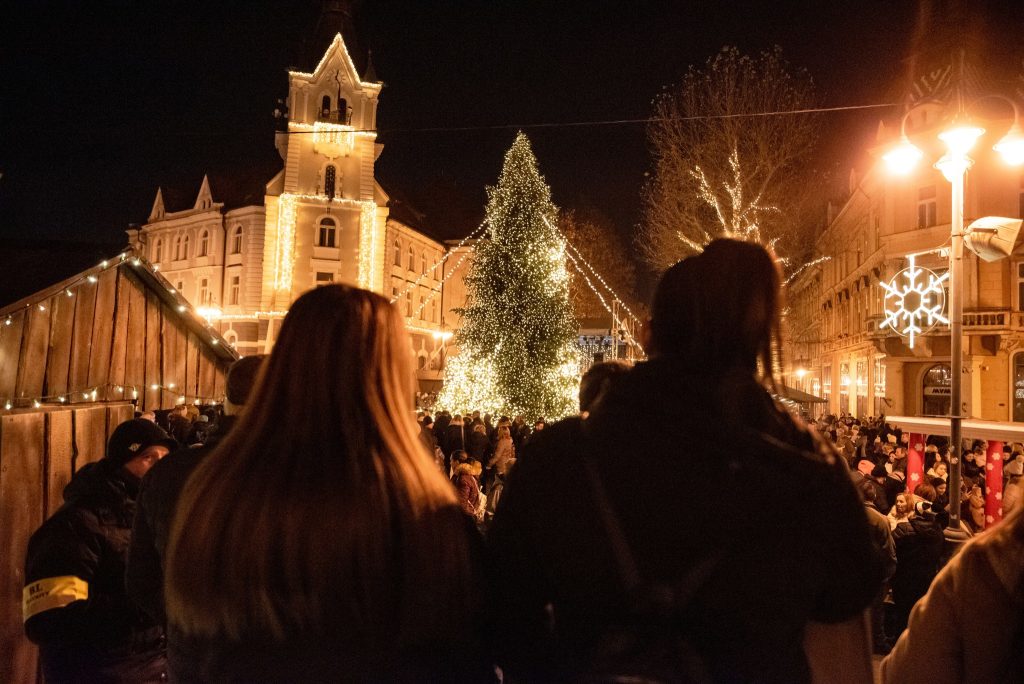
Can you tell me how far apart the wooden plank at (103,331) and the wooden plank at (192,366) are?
0.88 m

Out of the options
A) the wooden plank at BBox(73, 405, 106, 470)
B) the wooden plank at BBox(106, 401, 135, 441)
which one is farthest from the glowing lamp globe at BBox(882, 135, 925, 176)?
the wooden plank at BBox(73, 405, 106, 470)

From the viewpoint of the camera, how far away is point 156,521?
1.84 metres

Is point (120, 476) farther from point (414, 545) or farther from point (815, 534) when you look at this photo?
point (815, 534)

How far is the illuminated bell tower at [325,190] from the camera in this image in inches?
1578

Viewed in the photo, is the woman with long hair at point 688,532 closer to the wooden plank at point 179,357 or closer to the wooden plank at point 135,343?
the wooden plank at point 135,343

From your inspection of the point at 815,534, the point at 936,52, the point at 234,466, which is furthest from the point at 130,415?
the point at 936,52

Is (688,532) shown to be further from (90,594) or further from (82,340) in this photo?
(82,340)

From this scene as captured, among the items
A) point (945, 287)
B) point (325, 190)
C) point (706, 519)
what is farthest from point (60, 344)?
point (325, 190)

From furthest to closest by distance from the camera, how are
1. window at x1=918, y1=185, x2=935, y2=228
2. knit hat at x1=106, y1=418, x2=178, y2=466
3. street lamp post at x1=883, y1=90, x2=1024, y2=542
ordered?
window at x1=918, y1=185, x2=935, y2=228 < street lamp post at x1=883, y1=90, x2=1024, y2=542 < knit hat at x1=106, y1=418, x2=178, y2=466

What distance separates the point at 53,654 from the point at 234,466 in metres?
2.12

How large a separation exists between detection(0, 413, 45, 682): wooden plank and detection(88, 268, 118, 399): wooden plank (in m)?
3.69

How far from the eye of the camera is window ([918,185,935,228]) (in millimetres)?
28391

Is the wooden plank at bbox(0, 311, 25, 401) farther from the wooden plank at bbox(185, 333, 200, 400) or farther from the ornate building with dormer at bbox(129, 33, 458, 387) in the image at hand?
the ornate building with dormer at bbox(129, 33, 458, 387)

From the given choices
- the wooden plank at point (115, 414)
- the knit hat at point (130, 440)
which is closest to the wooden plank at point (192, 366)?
the wooden plank at point (115, 414)
